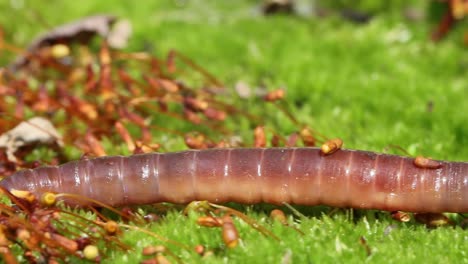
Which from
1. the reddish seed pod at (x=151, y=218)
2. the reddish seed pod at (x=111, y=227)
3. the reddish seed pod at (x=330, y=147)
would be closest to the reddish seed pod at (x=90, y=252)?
the reddish seed pod at (x=111, y=227)

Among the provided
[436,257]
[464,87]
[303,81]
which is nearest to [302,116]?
[303,81]

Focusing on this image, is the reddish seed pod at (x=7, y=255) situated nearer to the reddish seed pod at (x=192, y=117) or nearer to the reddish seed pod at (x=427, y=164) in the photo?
the reddish seed pod at (x=192, y=117)

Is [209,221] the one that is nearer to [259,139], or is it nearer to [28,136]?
[259,139]

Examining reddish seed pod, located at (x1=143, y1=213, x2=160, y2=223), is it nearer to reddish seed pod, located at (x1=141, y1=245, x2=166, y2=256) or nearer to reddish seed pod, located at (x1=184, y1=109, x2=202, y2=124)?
reddish seed pod, located at (x1=141, y1=245, x2=166, y2=256)

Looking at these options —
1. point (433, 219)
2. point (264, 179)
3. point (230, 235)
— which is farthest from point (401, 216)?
point (230, 235)

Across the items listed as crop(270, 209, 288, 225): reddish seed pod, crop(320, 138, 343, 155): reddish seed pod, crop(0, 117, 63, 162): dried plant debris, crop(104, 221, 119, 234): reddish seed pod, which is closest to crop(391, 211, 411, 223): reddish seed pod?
crop(320, 138, 343, 155): reddish seed pod
